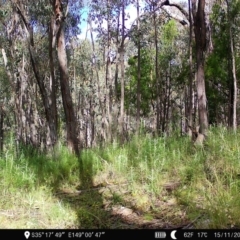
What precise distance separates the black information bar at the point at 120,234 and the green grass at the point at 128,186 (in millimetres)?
191

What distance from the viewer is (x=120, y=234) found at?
10.7 feet

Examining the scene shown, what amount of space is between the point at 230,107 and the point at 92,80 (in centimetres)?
1513

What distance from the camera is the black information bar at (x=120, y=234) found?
2918mm

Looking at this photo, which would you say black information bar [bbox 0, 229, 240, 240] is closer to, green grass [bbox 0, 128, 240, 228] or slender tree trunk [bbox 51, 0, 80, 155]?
green grass [bbox 0, 128, 240, 228]

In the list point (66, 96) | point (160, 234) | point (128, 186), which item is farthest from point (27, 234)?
point (66, 96)

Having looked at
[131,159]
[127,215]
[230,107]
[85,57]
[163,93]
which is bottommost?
[127,215]

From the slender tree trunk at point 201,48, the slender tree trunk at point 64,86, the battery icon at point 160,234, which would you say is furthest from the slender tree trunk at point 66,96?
the battery icon at point 160,234

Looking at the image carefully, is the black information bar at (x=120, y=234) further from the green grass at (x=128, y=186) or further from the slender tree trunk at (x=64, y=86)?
the slender tree trunk at (x=64, y=86)

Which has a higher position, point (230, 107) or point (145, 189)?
point (230, 107)

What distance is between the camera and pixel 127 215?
→ 12.9ft

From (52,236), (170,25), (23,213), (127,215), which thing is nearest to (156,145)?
(127,215)

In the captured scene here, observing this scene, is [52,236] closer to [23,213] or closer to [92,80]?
[23,213]

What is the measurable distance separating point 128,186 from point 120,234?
4.72 feet

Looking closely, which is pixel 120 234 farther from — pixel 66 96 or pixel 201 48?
pixel 66 96
